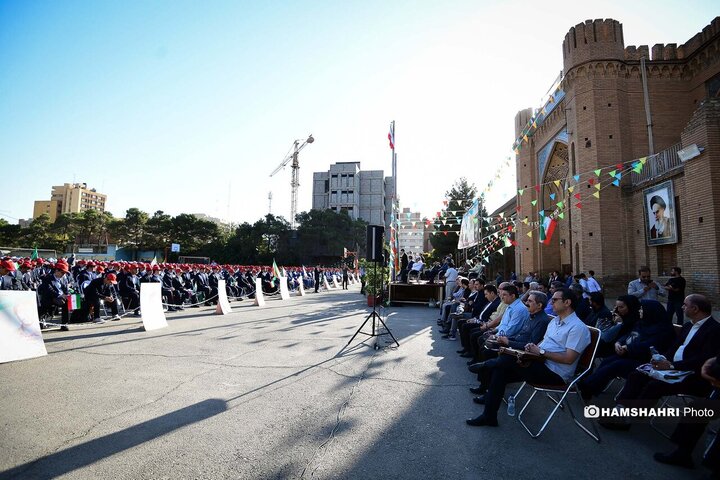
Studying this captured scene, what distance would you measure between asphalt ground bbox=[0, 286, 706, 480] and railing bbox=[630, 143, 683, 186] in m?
15.1

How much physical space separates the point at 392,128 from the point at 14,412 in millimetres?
12084

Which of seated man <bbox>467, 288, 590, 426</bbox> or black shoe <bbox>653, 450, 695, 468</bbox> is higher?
seated man <bbox>467, 288, 590, 426</bbox>

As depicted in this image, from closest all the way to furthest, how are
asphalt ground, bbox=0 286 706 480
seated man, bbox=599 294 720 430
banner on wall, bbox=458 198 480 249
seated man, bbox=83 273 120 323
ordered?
asphalt ground, bbox=0 286 706 480
seated man, bbox=599 294 720 430
seated man, bbox=83 273 120 323
banner on wall, bbox=458 198 480 249

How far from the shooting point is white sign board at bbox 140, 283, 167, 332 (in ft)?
30.0

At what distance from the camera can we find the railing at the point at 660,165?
14774mm

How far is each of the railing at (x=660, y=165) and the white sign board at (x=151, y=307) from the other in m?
19.2

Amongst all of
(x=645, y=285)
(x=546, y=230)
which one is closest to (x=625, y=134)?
(x=546, y=230)

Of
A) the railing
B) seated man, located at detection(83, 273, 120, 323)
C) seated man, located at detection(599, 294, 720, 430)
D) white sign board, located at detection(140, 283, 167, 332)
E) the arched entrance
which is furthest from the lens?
the arched entrance

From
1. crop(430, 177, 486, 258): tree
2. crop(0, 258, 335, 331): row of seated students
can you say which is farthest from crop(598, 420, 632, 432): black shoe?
crop(430, 177, 486, 258): tree

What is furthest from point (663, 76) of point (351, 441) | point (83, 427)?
point (83, 427)

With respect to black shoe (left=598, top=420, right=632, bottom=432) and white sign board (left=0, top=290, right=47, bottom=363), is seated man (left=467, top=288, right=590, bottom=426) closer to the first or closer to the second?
black shoe (left=598, top=420, right=632, bottom=432)

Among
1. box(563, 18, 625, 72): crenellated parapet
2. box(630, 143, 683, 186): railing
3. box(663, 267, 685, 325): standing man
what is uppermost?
box(563, 18, 625, 72): crenellated parapet

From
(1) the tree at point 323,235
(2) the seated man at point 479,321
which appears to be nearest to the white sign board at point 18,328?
(2) the seated man at point 479,321

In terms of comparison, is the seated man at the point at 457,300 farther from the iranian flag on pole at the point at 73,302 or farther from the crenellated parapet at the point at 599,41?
the crenellated parapet at the point at 599,41
